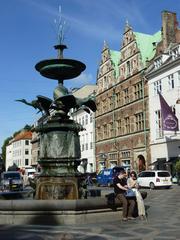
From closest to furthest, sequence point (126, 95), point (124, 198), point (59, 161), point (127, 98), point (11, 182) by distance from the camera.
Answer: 1. point (124, 198)
2. point (59, 161)
3. point (11, 182)
4. point (127, 98)
5. point (126, 95)

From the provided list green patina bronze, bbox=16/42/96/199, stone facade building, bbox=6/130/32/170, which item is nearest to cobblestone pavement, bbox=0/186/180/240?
green patina bronze, bbox=16/42/96/199

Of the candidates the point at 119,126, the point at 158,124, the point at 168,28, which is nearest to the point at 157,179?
the point at 158,124

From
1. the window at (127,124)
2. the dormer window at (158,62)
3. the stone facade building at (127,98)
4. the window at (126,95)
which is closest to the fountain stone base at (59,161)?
the stone facade building at (127,98)

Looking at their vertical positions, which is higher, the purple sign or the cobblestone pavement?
the purple sign

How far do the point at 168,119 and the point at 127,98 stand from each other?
43.3 feet

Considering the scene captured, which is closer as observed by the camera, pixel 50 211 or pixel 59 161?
pixel 50 211

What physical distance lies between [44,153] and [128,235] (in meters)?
5.11

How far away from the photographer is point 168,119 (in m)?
38.8

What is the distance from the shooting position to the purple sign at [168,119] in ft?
127

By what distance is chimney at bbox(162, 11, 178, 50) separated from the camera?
4800 cm

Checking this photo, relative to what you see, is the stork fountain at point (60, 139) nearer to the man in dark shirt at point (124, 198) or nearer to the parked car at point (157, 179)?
the man in dark shirt at point (124, 198)

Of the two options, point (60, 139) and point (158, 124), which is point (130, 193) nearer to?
point (60, 139)

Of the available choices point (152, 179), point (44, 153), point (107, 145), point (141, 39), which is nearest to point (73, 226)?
point (44, 153)

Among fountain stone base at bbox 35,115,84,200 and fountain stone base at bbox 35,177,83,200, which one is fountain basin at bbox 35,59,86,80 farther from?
fountain stone base at bbox 35,177,83,200
